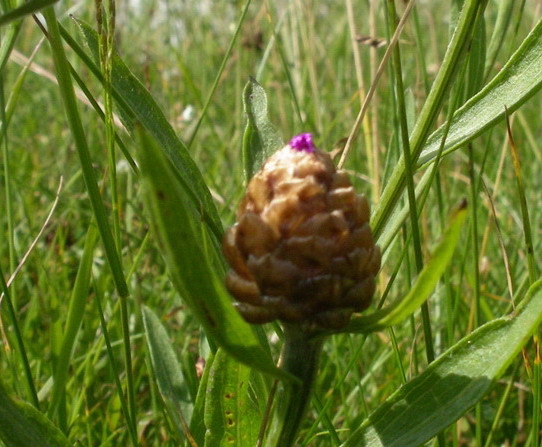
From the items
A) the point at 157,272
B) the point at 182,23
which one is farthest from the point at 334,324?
the point at 182,23

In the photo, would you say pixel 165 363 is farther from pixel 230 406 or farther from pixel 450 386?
pixel 450 386

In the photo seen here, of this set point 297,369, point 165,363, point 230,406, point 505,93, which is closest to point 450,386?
point 297,369

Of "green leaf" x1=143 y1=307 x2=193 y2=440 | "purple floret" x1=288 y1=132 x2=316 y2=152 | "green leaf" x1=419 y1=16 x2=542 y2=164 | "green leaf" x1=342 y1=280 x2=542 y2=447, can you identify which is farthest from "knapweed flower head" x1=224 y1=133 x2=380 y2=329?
"green leaf" x1=143 y1=307 x2=193 y2=440

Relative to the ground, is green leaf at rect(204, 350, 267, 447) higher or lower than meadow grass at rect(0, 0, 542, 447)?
lower

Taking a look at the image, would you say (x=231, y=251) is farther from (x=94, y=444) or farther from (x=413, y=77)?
(x=413, y=77)

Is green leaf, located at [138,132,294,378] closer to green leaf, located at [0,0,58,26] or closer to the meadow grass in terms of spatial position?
the meadow grass
